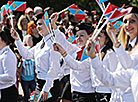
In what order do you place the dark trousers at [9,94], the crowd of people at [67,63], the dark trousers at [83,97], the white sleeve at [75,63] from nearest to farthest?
the crowd of people at [67,63] → the white sleeve at [75,63] → the dark trousers at [9,94] → the dark trousers at [83,97]

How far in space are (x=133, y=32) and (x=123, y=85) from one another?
654 millimetres

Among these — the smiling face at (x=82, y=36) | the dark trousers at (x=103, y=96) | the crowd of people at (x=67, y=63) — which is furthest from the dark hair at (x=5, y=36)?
the dark trousers at (x=103, y=96)

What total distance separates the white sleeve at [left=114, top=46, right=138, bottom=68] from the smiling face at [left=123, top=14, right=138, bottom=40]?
→ 283 mm

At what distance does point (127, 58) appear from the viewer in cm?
368

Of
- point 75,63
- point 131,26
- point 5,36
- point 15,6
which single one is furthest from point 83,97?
point 15,6

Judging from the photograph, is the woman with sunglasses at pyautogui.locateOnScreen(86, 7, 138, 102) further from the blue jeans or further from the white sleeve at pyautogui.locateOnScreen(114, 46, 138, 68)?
the blue jeans

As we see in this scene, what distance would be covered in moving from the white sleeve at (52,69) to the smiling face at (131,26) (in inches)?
70.9

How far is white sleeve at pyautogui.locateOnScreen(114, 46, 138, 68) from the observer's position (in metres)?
3.65

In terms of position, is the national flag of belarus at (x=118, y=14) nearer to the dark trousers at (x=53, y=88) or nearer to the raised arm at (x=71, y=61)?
the raised arm at (x=71, y=61)

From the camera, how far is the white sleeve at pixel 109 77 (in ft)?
11.7

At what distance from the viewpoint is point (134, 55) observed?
368 centimetres

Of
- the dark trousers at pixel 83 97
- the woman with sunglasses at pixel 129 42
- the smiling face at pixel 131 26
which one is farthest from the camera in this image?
the dark trousers at pixel 83 97

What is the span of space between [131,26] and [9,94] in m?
2.38

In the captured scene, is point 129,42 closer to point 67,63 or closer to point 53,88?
point 67,63
